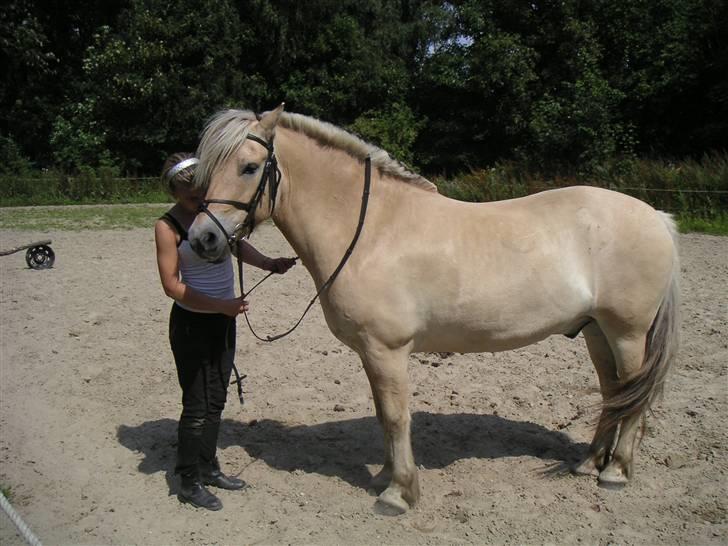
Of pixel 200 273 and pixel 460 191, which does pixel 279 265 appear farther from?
pixel 460 191

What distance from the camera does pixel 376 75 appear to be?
2500 cm

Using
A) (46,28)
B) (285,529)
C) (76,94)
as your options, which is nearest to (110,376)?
(285,529)

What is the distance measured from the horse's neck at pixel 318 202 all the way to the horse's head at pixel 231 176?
0.17 metres

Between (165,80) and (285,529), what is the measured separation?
73.2ft

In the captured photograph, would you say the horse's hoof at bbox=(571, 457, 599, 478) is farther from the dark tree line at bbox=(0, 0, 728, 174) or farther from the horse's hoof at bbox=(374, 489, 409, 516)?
the dark tree line at bbox=(0, 0, 728, 174)

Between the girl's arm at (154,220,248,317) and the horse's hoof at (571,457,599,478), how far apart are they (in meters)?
2.21

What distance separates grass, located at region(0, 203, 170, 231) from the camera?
517 inches

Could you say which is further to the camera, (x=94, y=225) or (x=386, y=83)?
(x=386, y=83)

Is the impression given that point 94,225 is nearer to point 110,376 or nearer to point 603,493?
point 110,376

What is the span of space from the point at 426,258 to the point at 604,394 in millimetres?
1502

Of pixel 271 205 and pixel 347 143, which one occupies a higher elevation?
pixel 347 143

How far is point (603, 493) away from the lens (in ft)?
11.3

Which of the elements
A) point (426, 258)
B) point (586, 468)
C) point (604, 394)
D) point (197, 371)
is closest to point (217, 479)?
point (197, 371)

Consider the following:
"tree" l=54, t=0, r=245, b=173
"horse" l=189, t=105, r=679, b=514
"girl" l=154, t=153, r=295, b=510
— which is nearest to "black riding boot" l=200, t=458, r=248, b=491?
"girl" l=154, t=153, r=295, b=510
